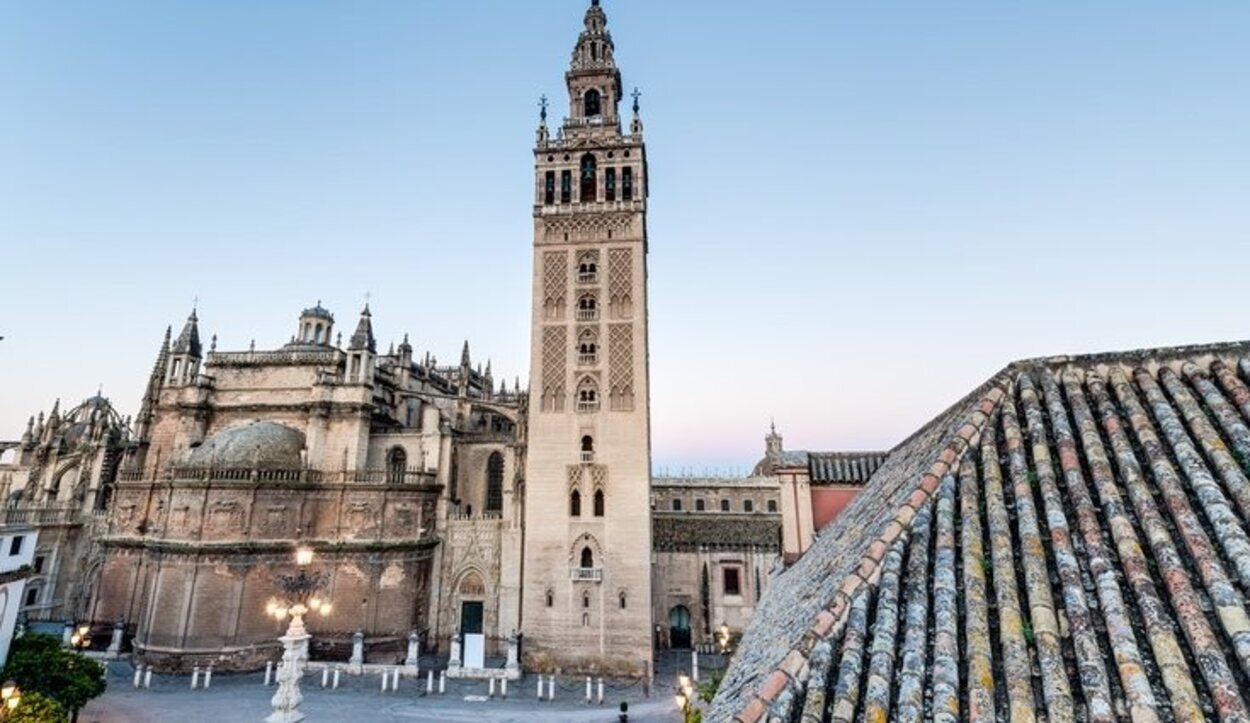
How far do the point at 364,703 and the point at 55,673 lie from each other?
27.5 feet

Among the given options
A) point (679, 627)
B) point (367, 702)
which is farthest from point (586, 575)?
point (367, 702)

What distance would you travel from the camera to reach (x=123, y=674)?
22984 millimetres

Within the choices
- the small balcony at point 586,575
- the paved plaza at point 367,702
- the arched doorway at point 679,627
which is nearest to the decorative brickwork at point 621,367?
the small balcony at point 586,575

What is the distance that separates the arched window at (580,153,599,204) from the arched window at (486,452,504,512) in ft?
46.0

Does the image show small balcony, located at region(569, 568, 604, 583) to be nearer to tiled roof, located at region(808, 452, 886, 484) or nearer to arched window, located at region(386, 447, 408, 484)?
arched window, located at region(386, 447, 408, 484)

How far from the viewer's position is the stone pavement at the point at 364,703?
61.1 feet

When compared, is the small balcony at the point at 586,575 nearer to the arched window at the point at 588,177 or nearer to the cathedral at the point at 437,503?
the cathedral at the point at 437,503

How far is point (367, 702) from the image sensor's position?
20156 mm

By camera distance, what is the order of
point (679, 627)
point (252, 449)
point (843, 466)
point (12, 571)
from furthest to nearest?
point (679, 627), point (252, 449), point (12, 571), point (843, 466)

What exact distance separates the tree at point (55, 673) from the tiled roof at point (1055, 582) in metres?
19.6

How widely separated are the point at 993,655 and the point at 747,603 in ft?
92.5

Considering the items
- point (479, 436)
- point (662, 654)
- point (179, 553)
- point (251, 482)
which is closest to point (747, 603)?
point (662, 654)

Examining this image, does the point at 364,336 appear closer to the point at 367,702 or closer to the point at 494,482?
the point at 494,482

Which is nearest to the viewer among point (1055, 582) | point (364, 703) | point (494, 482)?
point (1055, 582)
